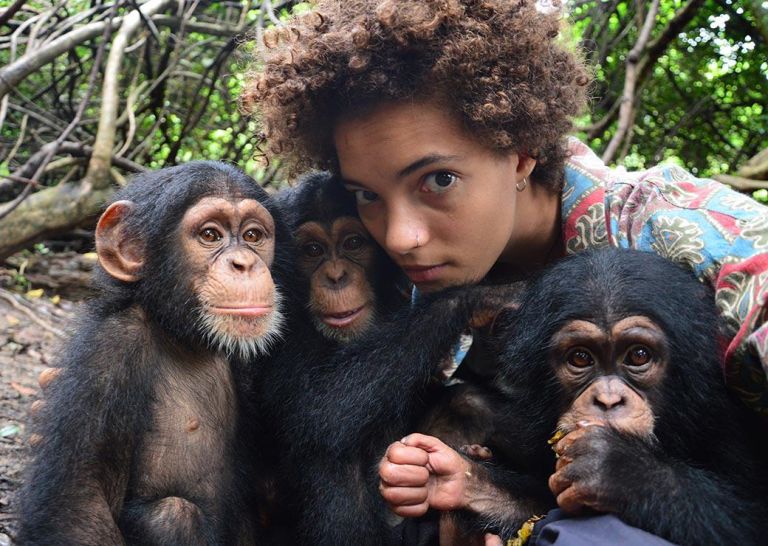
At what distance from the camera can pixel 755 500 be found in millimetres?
2799

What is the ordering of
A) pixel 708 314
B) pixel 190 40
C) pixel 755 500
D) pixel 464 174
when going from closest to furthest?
1. pixel 755 500
2. pixel 708 314
3. pixel 464 174
4. pixel 190 40

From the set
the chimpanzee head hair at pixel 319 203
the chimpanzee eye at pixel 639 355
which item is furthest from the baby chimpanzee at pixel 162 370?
the chimpanzee eye at pixel 639 355

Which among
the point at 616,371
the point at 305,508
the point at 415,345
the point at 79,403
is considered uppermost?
the point at 616,371

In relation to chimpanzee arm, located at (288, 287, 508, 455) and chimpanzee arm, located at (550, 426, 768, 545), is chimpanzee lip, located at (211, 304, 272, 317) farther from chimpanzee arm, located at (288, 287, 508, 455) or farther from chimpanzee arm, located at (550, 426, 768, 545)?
chimpanzee arm, located at (550, 426, 768, 545)

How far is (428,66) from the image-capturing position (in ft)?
10.5

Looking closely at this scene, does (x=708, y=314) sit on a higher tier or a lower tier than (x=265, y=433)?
higher

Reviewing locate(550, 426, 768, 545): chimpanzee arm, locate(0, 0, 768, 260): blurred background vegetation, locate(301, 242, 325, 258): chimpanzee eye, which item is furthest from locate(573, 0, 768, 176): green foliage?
locate(550, 426, 768, 545): chimpanzee arm

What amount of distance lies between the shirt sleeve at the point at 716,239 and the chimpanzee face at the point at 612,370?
25cm

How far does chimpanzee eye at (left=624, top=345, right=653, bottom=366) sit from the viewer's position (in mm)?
2854

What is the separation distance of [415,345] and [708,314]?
1.09 meters

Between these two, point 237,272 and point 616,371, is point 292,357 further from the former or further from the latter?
point 616,371

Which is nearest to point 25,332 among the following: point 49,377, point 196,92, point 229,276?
point 196,92

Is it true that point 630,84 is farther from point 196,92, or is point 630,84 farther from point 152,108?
point 152,108

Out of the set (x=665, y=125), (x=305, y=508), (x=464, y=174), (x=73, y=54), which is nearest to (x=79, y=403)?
(x=305, y=508)
